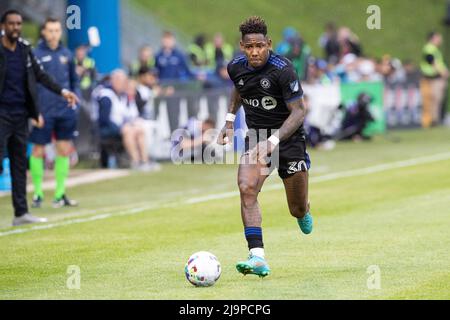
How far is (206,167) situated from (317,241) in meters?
9.79

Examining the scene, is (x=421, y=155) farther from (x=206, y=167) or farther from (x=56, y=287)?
(x=56, y=287)

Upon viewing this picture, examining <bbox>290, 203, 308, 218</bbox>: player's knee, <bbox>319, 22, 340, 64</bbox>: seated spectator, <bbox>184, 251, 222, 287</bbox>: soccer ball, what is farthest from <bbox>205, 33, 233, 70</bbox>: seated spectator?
<bbox>184, 251, 222, 287</bbox>: soccer ball

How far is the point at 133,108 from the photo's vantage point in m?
21.6

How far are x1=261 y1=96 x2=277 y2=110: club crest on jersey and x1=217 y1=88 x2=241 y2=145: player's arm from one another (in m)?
0.37

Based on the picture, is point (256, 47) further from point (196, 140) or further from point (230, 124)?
point (196, 140)

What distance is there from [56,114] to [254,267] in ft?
23.8

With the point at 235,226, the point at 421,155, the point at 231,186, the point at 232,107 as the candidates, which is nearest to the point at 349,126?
the point at 421,155

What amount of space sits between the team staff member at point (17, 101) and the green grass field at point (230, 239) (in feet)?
1.87

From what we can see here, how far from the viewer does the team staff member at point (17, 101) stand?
13953 millimetres

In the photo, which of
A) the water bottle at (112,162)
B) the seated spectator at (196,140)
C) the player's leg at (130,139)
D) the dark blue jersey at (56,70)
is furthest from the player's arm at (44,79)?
the seated spectator at (196,140)

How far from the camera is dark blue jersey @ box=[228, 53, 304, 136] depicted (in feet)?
33.6

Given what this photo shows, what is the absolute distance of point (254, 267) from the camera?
970cm

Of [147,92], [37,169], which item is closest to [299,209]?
[37,169]

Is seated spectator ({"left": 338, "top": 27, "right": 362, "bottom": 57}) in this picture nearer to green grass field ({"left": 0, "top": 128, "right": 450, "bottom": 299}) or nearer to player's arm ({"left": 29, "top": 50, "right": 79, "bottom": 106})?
green grass field ({"left": 0, "top": 128, "right": 450, "bottom": 299})
